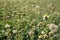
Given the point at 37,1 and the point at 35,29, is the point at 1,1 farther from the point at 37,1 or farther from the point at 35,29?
the point at 35,29

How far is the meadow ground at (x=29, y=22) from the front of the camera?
4.21 m

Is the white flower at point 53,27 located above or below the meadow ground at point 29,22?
above

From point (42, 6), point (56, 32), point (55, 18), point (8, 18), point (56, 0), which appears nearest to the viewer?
point (56, 32)

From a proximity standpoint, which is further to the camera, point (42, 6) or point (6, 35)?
point (42, 6)

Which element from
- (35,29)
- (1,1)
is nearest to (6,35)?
(35,29)

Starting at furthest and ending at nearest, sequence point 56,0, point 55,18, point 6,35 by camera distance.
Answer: point 56,0, point 55,18, point 6,35

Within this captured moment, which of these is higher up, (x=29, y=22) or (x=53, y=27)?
(x=53, y=27)

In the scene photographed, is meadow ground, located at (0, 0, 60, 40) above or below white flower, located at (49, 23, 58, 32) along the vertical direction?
below

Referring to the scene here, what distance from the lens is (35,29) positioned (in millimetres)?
4410

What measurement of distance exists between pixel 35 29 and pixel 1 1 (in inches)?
95.0

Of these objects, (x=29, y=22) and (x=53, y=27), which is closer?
(x=53, y=27)

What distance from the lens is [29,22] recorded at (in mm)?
4781

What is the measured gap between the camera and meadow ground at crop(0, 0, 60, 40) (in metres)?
4.21

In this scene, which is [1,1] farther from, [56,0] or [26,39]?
[26,39]
